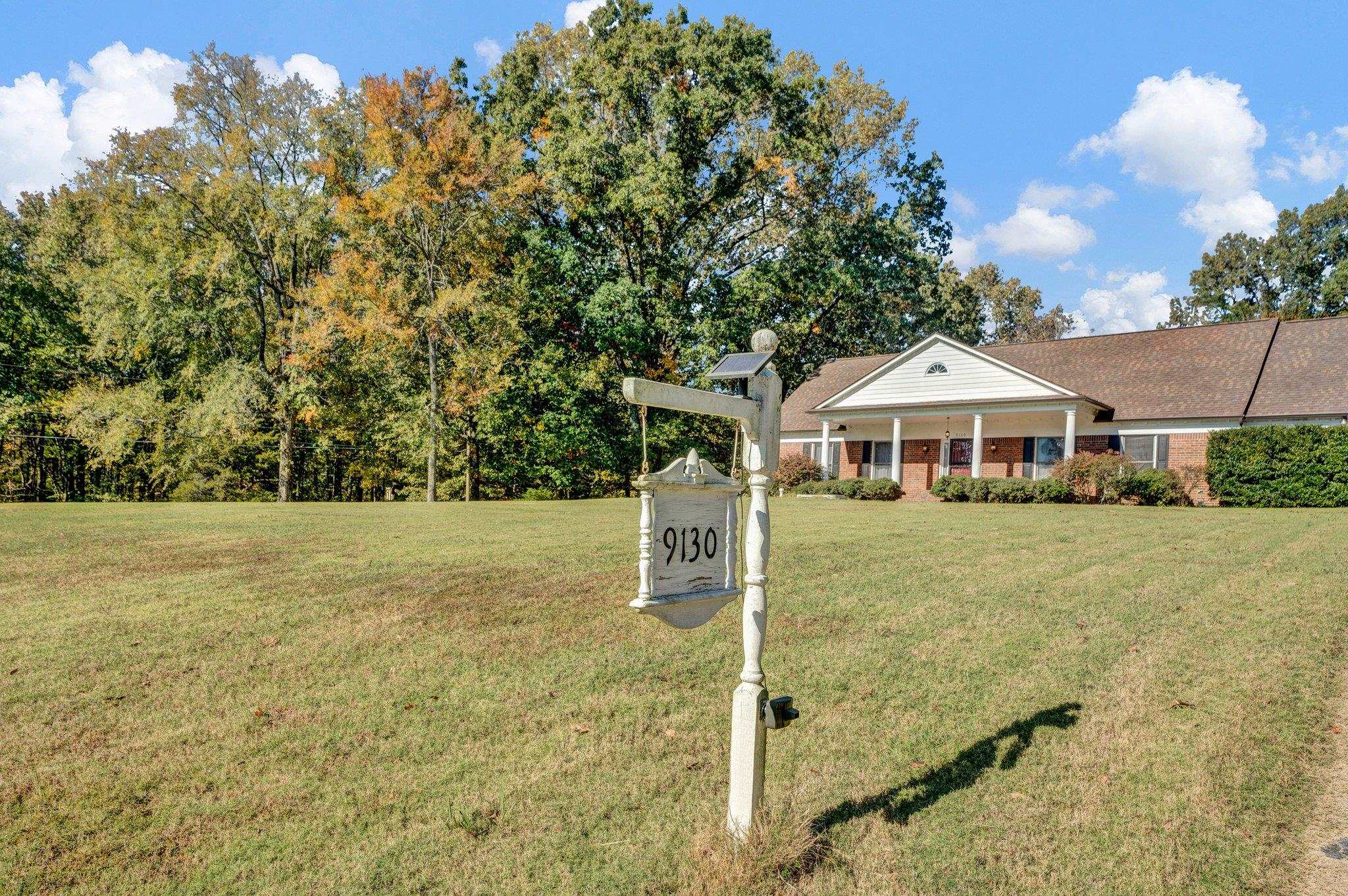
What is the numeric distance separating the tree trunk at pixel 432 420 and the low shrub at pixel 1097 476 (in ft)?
66.9

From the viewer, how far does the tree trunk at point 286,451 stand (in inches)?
1040

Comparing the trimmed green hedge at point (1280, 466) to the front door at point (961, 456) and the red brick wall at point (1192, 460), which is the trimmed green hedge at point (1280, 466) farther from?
the front door at point (961, 456)

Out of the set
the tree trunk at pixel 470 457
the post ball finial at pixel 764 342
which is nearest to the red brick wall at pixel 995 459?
the tree trunk at pixel 470 457

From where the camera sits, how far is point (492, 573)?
346 inches

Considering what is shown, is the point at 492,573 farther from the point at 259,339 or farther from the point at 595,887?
the point at 259,339

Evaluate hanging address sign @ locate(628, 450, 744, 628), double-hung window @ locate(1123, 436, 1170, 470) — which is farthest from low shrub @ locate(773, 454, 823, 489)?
hanging address sign @ locate(628, 450, 744, 628)

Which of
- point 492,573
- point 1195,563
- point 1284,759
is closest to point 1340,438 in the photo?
point 1195,563

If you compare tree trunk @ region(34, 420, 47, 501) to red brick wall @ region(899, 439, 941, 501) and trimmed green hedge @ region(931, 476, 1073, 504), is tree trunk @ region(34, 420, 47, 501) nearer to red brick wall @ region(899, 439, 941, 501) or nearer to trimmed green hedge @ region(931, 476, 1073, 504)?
trimmed green hedge @ region(931, 476, 1073, 504)

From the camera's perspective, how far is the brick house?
24062mm

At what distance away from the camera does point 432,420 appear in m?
26.0

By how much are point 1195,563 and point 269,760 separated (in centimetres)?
1083

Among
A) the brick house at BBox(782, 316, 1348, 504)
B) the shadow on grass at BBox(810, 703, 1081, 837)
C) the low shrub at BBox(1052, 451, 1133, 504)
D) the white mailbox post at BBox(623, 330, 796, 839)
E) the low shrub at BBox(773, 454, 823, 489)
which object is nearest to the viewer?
the white mailbox post at BBox(623, 330, 796, 839)

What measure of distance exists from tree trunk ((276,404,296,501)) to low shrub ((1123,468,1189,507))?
27.2 meters

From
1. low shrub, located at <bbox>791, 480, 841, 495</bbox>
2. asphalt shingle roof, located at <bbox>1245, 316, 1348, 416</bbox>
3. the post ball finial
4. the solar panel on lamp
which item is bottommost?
low shrub, located at <bbox>791, 480, 841, 495</bbox>
